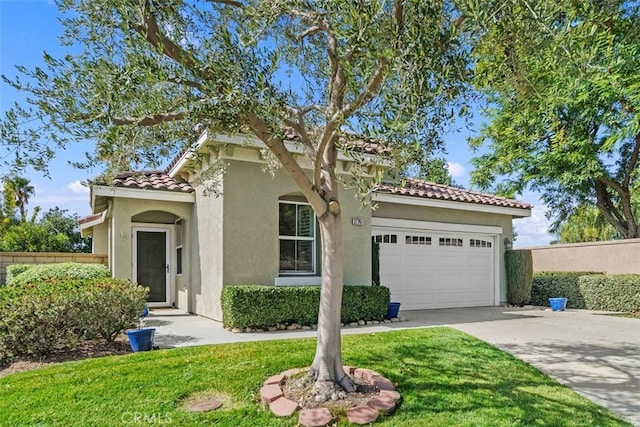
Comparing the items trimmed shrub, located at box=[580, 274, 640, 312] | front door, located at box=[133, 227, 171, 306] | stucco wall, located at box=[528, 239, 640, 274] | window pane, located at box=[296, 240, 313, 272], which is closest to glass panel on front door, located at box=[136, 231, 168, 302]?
front door, located at box=[133, 227, 171, 306]

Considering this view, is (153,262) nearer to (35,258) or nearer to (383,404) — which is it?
(35,258)

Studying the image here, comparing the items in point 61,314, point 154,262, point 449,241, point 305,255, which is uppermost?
point 449,241

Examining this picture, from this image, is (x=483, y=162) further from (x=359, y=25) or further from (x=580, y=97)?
(x=359, y=25)

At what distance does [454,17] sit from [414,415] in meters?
5.13

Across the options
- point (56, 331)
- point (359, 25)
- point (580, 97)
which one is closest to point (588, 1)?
point (359, 25)

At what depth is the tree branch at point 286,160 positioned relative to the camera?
5320 mm

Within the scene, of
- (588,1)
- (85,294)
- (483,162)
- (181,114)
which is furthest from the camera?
(483,162)

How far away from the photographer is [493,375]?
6.95 meters

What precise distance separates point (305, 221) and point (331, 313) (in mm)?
7029

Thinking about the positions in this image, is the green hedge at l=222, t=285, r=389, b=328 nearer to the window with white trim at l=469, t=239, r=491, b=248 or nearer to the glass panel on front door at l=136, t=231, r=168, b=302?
the glass panel on front door at l=136, t=231, r=168, b=302

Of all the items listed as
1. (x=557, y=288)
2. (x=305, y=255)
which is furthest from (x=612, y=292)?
(x=305, y=255)

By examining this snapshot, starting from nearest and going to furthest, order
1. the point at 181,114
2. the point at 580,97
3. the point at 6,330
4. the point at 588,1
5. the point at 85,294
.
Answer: the point at 181,114 < the point at 588,1 < the point at 6,330 < the point at 85,294 < the point at 580,97

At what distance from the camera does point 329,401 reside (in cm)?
545

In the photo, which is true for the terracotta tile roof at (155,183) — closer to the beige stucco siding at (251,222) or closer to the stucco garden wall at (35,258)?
the beige stucco siding at (251,222)
